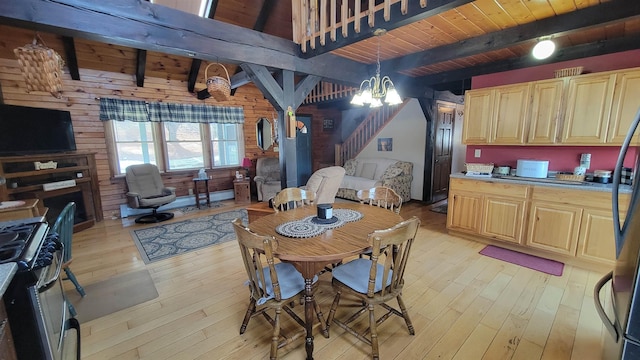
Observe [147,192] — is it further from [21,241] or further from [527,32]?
[527,32]

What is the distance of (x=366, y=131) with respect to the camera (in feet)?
21.9

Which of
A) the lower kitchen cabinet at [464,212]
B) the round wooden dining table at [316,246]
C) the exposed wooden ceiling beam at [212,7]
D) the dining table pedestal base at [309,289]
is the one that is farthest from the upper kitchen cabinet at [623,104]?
the exposed wooden ceiling beam at [212,7]

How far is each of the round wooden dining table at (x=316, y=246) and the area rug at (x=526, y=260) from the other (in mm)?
1873

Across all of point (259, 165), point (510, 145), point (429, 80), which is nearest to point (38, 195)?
point (259, 165)

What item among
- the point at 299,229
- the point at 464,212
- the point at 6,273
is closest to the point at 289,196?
the point at 299,229

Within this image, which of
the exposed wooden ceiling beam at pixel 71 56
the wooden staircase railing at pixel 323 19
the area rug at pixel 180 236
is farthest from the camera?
the exposed wooden ceiling beam at pixel 71 56

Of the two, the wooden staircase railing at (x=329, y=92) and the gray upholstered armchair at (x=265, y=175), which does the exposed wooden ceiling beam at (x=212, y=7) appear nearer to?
the wooden staircase railing at (x=329, y=92)

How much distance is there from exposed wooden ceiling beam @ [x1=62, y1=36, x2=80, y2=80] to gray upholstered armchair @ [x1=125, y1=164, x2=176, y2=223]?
5.45ft

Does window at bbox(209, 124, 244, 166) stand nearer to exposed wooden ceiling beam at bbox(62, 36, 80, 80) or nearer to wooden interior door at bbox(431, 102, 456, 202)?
exposed wooden ceiling beam at bbox(62, 36, 80, 80)

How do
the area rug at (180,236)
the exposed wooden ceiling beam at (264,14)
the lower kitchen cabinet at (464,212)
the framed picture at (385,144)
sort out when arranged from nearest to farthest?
1. the area rug at (180,236)
2. the lower kitchen cabinet at (464,212)
3. the exposed wooden ceiling beam at (264,14)
4. the framed picture at (385,144)

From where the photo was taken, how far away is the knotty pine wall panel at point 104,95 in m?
3.94

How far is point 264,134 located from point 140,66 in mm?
2825

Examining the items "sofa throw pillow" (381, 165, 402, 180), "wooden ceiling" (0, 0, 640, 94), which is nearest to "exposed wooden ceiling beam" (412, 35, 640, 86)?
"wooden ceiling" (0, 0, 640, 94)

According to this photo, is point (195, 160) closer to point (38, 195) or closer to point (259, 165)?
point (259, 165)
